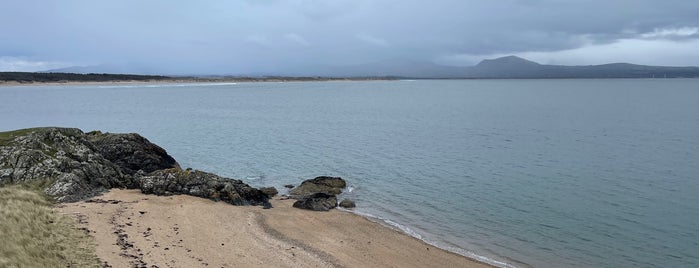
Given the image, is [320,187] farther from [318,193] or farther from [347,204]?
[347,204]

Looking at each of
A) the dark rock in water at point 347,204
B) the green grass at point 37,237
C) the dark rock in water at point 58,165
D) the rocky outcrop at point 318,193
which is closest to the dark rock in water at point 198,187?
the dark rock in water at point 58,165

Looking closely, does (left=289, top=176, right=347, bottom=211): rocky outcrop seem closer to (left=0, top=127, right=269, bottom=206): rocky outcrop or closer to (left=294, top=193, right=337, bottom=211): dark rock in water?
(left=294, top=193, right=337, bottom=211): dark rock in water

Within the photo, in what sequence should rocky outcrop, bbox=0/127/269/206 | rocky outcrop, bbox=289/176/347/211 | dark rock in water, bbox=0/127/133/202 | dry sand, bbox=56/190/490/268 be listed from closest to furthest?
dry sand, bbox=56/190/490/268
dark rock in water, bbox=0/127/133/202
rocky outcrop, bbox=0/127/269/206
rocky outcrop, bbox=289/176/347/211

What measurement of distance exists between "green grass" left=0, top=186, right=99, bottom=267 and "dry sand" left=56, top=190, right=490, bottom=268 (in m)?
0.58

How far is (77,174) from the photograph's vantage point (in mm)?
24031

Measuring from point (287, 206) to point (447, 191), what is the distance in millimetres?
11051

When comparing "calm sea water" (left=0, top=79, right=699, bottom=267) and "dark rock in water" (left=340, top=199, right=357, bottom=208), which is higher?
"dark rock in water" (left=340, top=199, right=357, bottom=208)

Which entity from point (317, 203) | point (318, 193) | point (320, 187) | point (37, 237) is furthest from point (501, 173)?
point (37, 237)

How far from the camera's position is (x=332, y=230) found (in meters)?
22.7

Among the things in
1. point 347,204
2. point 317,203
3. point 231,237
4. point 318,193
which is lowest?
point 347,204

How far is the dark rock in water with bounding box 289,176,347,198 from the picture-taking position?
99.8 ft

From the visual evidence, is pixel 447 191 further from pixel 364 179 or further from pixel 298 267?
pixel 298 267

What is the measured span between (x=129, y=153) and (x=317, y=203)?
13.1 metres

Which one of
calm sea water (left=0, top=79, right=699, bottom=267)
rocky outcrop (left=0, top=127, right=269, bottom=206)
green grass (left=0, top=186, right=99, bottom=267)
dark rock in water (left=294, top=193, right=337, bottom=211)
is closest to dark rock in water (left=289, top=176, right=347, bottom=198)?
calm sea water (left=0, top=79, right=699, bottom=267)
